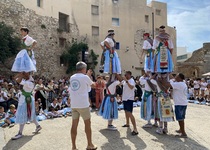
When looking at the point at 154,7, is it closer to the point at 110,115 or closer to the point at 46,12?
the point at 46,12

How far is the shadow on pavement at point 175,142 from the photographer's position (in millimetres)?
6008

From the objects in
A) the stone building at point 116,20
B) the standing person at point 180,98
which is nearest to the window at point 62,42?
the stone building at point 116,20

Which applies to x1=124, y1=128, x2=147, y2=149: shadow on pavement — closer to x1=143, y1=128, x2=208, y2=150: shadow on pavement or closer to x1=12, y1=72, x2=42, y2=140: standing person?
x1=143, y1=128, x2=208, y2=150: shadow on pavement

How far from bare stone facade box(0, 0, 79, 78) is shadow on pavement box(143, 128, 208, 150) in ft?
57.7

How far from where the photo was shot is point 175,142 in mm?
6305

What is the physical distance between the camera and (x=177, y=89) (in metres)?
6.93

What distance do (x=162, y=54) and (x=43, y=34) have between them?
20.4m

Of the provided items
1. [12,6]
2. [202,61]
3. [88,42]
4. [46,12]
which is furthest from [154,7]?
[12,6]

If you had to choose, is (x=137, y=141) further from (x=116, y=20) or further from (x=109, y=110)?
(x=116, y=20)

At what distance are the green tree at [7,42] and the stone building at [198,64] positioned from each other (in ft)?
76.8

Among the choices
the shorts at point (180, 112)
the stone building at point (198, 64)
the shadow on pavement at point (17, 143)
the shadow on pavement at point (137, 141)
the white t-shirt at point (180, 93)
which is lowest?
the shadow on pavement at point (17, 143)

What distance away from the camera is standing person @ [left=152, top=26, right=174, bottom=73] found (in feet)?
23.3

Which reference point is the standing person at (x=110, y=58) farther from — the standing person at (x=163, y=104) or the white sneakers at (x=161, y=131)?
the white sneakers at (x=161, y=131)

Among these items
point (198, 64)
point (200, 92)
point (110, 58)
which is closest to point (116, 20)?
point (198, 64)
